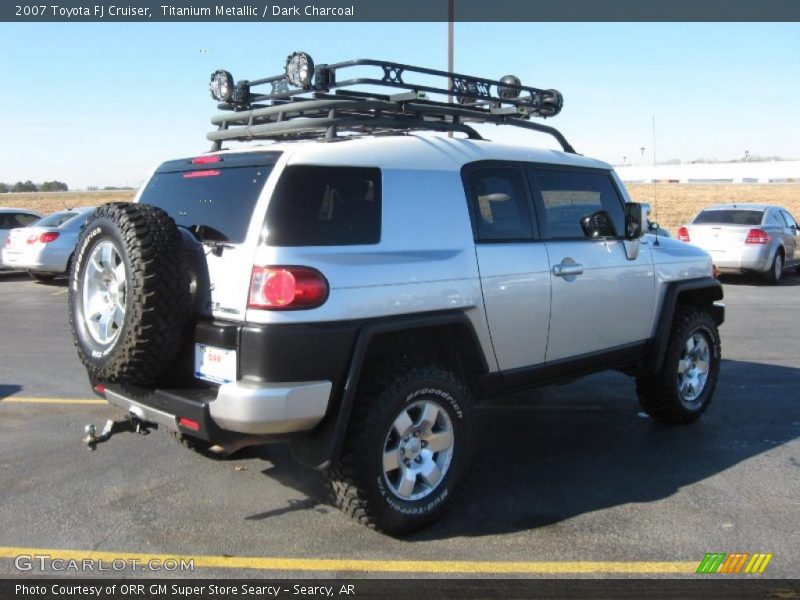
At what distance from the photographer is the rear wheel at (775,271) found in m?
14.7

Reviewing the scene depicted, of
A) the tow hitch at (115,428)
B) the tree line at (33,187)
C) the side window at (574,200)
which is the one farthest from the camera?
the tree line at (33,187)

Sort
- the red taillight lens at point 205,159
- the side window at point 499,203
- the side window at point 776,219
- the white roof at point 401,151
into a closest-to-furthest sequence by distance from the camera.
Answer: the white roof at point 401,151, the red taillight lens at point 205,159, the side window at point 499,203, the side window at point 776,219

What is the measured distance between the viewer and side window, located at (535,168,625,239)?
188 inches

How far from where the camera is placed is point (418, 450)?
3.94 metres

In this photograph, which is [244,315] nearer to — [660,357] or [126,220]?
[126,220]

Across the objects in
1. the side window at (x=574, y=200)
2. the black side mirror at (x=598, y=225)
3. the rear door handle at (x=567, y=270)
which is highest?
the side window at (x=574, y=200)

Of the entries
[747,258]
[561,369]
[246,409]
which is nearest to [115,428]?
[246,409]

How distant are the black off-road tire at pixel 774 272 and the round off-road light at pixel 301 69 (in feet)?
42.8

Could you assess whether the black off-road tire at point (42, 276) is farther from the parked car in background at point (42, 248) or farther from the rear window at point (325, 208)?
the rear window at point (325, 208)

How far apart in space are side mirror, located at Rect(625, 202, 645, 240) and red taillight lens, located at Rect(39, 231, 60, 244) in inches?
485

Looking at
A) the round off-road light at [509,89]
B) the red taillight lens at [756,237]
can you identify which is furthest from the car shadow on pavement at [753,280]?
the round off-road light at [509,89]

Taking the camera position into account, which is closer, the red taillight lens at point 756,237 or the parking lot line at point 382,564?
the parking lot line at point 382,564

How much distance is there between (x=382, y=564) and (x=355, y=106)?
2487 millimetres

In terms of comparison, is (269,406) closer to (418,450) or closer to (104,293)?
(418,450)
